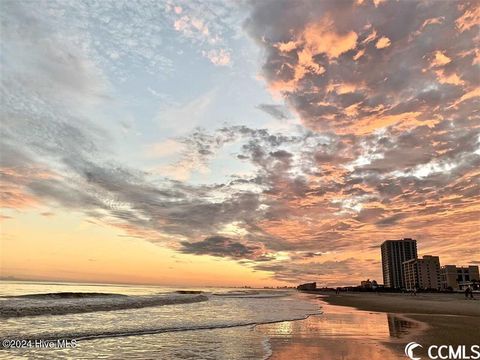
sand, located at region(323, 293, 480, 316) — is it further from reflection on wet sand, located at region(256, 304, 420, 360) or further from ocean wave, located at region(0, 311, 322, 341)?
ocean wave, located at region(0, 311, 322, 341)

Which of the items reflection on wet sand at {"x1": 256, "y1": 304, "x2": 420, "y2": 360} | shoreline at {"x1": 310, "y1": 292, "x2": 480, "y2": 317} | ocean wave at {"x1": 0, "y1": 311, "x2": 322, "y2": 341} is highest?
shoreline at {"x1": 310, "y1": 292, "x2": 480, "y2": 317}

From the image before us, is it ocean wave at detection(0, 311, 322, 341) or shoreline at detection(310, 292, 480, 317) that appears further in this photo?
shoreline at detection(310, 292, 480, 317)

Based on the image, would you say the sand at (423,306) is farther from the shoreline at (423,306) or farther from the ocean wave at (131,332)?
the ocean wave at (131,332)

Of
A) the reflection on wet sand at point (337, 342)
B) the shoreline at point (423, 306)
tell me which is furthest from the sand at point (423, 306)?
the reflection on wet sand at point (337, 342)

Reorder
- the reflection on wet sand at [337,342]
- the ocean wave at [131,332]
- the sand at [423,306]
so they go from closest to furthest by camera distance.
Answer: the reflection on wet sand at [337,342], the ocean wave at [131,332], the sand at [423,306]

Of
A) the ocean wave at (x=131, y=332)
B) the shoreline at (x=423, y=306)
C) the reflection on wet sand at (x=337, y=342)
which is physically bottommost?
the ocean wave at (x=131, y=332)

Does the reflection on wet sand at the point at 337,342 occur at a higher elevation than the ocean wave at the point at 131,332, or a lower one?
higher

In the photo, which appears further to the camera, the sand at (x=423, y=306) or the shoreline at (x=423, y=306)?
the sand at (x=423, y=306)

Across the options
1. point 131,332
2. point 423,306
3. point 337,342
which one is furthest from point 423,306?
point 131,332

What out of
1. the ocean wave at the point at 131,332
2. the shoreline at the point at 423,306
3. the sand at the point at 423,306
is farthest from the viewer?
the sand at the point at 423,306

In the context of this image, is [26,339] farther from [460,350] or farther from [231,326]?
[460,350]

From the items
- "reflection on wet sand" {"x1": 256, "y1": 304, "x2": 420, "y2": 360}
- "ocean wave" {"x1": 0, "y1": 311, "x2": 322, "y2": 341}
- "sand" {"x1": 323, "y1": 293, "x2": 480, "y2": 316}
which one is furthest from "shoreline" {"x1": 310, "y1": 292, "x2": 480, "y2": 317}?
"ocean wave" {"x1": 0, "y1": 311, "x2": 322, "y2": 341}

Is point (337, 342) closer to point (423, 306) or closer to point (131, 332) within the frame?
point (131, 332)

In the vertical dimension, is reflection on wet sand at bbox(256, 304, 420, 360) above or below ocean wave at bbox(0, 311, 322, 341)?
above
